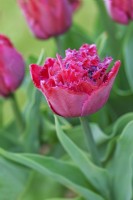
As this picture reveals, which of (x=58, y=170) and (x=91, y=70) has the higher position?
(x=91, y=70)

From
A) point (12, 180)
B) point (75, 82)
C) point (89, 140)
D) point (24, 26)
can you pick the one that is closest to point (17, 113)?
point (12, 180)

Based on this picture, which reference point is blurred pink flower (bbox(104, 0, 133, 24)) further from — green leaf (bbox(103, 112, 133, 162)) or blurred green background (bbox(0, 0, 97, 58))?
blurred green background (bbox(0, 0, 97, 58))

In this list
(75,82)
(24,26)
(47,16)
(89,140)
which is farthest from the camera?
(24,26)

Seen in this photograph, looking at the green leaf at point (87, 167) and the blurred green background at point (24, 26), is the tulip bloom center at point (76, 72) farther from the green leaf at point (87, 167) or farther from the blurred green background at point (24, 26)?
the blurred green background at point (24, 26)

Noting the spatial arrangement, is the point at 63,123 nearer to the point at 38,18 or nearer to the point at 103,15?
the point at 38,18

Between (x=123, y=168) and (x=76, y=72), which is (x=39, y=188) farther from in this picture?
(x=76, y=72)

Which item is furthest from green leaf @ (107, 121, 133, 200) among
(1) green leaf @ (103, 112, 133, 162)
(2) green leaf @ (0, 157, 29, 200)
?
(2) green leaf @ (0, 157, 29, 200)
